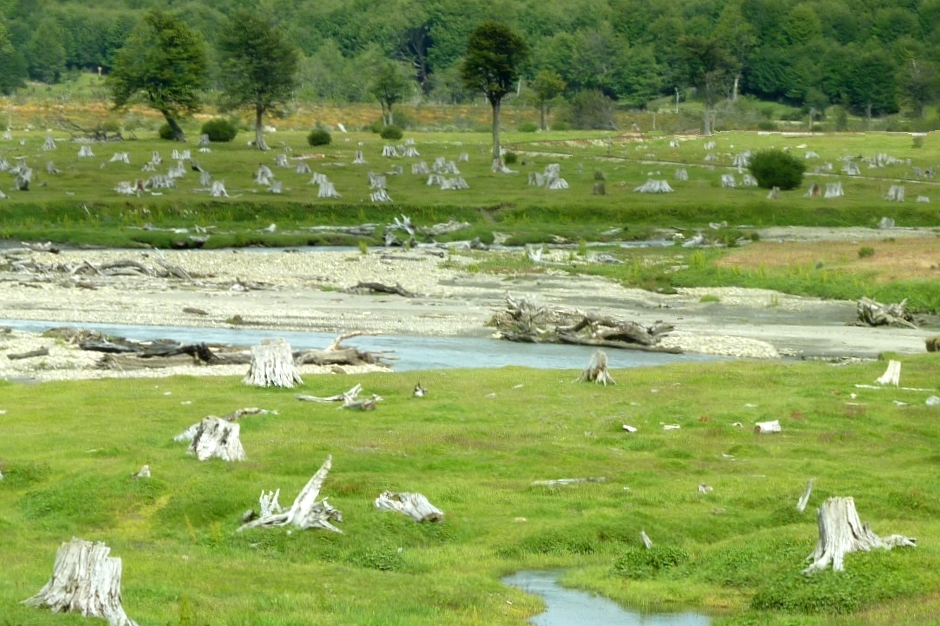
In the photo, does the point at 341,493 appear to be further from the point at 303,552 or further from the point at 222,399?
the point at 222,399

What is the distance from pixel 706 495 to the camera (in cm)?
2181

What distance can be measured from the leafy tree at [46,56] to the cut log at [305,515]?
175m

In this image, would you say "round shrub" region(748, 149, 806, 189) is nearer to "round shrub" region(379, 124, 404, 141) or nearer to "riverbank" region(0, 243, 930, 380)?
"riverbank" region(0, 243, 930, 380)

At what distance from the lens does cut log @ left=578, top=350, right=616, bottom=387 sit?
32719 mm

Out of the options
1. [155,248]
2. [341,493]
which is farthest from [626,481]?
[155,248]

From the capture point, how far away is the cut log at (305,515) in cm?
1872

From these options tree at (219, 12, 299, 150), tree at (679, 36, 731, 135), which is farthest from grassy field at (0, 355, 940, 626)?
tree at (679, 36, 731, 135)

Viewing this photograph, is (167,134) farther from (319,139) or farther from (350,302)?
(350,302)

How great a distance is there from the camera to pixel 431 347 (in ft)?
136

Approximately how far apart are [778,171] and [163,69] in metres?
42.9

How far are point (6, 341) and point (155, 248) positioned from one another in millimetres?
27554

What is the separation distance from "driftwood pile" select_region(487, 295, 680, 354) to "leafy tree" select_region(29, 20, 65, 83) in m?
152

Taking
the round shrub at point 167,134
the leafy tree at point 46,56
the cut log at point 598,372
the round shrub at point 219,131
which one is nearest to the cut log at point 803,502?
the cut log at point 598,372

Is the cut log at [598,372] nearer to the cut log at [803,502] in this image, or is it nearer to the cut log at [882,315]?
the cut log at [803,502]
